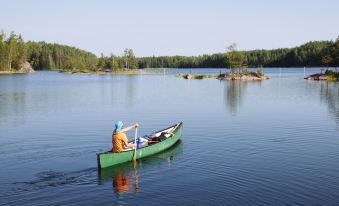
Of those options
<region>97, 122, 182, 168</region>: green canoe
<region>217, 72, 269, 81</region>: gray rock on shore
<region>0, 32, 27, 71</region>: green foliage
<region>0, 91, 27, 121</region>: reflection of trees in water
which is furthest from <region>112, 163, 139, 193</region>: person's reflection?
<region>0, 32, 27, 71</region>: green foliage

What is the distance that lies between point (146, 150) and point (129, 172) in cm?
323

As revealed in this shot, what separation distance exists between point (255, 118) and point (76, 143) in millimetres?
20266

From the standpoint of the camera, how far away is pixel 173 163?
2481 centimetres

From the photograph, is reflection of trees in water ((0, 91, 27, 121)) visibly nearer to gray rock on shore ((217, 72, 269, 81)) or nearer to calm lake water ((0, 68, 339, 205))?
calm lake water ((0, 68, 339, 205))

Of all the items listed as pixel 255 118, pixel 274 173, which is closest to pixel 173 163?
pixel 274 173

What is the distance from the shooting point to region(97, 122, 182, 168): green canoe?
22642 millimetres

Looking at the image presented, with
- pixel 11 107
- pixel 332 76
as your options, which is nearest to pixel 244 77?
pixel 332 76

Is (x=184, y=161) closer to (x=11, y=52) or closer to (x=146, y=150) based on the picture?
(x=146, y=150)

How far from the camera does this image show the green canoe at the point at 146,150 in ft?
74.3

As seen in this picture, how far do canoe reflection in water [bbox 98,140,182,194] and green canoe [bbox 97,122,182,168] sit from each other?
288 mm

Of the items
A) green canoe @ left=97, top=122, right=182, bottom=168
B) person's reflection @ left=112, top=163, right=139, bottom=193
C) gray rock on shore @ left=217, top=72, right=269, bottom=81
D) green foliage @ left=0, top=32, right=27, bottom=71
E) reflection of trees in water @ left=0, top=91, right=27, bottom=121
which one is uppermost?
green foliage @ left=0, top=32, right=27, bottom=71

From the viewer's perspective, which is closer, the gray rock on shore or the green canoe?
the green canoe

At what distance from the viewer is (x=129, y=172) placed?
74.8ft

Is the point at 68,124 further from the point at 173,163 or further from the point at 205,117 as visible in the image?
the point at 173,163
